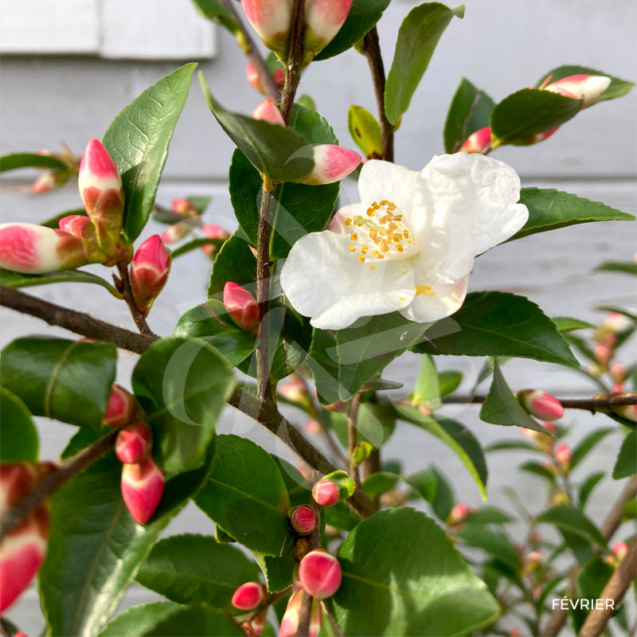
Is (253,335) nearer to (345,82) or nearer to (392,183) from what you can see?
(392,183)

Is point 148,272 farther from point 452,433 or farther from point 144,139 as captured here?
point 452,433

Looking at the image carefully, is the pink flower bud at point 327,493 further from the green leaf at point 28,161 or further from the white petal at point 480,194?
the green leaf at point 28,161

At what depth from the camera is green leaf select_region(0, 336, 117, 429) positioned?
0.20 m

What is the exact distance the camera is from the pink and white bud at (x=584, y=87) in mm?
344

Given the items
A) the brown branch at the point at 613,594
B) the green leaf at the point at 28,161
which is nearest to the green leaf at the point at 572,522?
the brown branch at the point at 613,594

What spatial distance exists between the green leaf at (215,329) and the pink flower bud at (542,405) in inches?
7.9

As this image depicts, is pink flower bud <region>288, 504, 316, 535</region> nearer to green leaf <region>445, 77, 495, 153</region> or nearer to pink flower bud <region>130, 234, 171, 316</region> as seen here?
pink flower bud <region>130, 234, 171, 316</region>

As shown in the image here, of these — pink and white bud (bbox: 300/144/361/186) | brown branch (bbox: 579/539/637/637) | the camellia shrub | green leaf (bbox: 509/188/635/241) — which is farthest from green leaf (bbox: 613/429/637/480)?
pink and white bud (bbox: 300/144/361/186)

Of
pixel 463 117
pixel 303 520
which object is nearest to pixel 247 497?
pixel 303 520

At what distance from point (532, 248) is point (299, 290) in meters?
0.74

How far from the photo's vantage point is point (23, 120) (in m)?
0.85

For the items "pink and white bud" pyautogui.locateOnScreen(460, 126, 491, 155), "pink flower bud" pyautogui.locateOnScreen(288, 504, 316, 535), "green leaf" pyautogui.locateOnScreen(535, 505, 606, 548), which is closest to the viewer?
"pink flower bud" pyautogui.locateOnScreen(288, 504, 316, 535)

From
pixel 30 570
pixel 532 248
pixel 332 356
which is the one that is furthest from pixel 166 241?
pixel 532 248

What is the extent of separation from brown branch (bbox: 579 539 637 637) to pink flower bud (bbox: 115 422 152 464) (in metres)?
0.42
